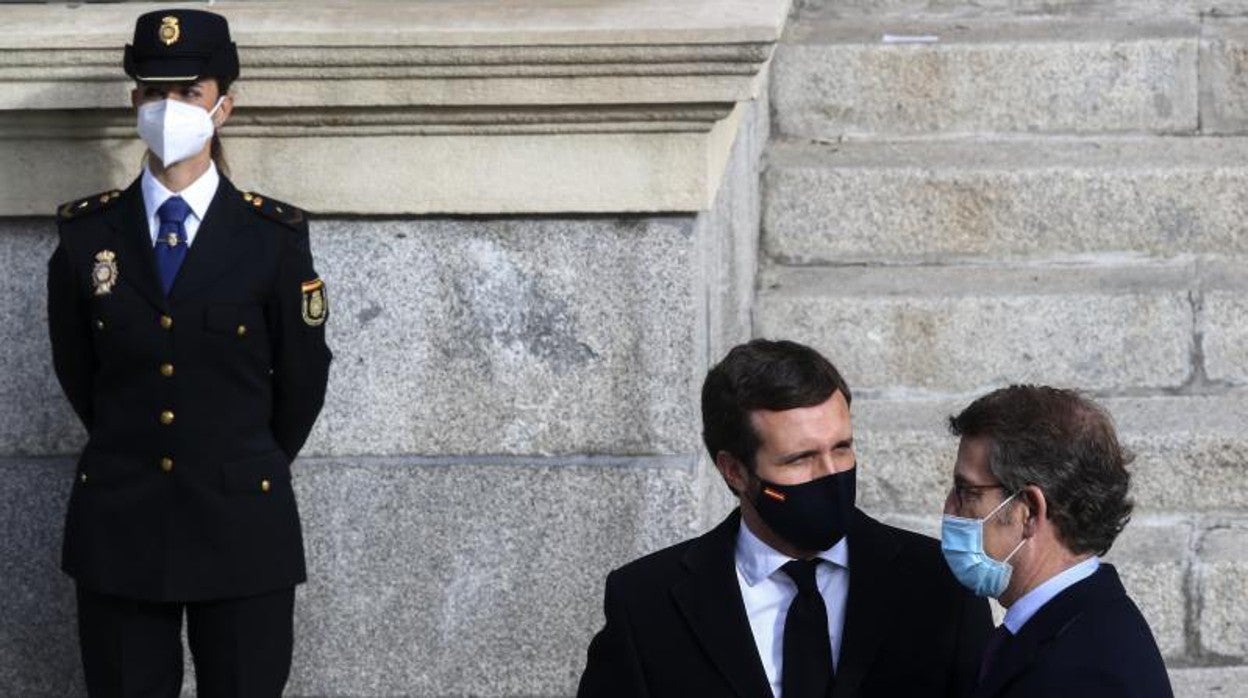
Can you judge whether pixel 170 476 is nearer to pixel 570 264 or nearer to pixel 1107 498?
pixel 570 264

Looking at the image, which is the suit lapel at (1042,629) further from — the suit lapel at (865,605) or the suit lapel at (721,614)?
the suit lapel at (721,614)

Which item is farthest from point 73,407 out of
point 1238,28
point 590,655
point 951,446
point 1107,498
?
point 1238,28

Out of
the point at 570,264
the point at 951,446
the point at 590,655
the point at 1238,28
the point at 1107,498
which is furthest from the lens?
the point at 1238,28

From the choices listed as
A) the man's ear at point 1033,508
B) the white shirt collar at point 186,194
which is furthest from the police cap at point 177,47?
the man's ear at point 1033,508

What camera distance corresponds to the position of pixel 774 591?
3.49 m

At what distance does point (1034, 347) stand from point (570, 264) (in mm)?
1487

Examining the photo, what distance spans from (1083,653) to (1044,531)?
0.65ft

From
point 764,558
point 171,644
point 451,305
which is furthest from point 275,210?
point 764,558

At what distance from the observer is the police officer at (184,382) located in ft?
14.9

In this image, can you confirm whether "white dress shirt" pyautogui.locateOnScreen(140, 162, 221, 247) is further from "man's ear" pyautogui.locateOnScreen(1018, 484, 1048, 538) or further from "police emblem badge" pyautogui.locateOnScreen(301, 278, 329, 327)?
"man's ear" pyautogui.locateOnScreen(1018, 484, 1048, 538)

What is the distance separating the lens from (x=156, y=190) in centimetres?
458

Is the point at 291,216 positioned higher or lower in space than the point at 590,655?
higher

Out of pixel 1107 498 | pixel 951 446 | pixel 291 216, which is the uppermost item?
pixel 291 216

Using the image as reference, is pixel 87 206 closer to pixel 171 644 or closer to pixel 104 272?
pixel 104 272
